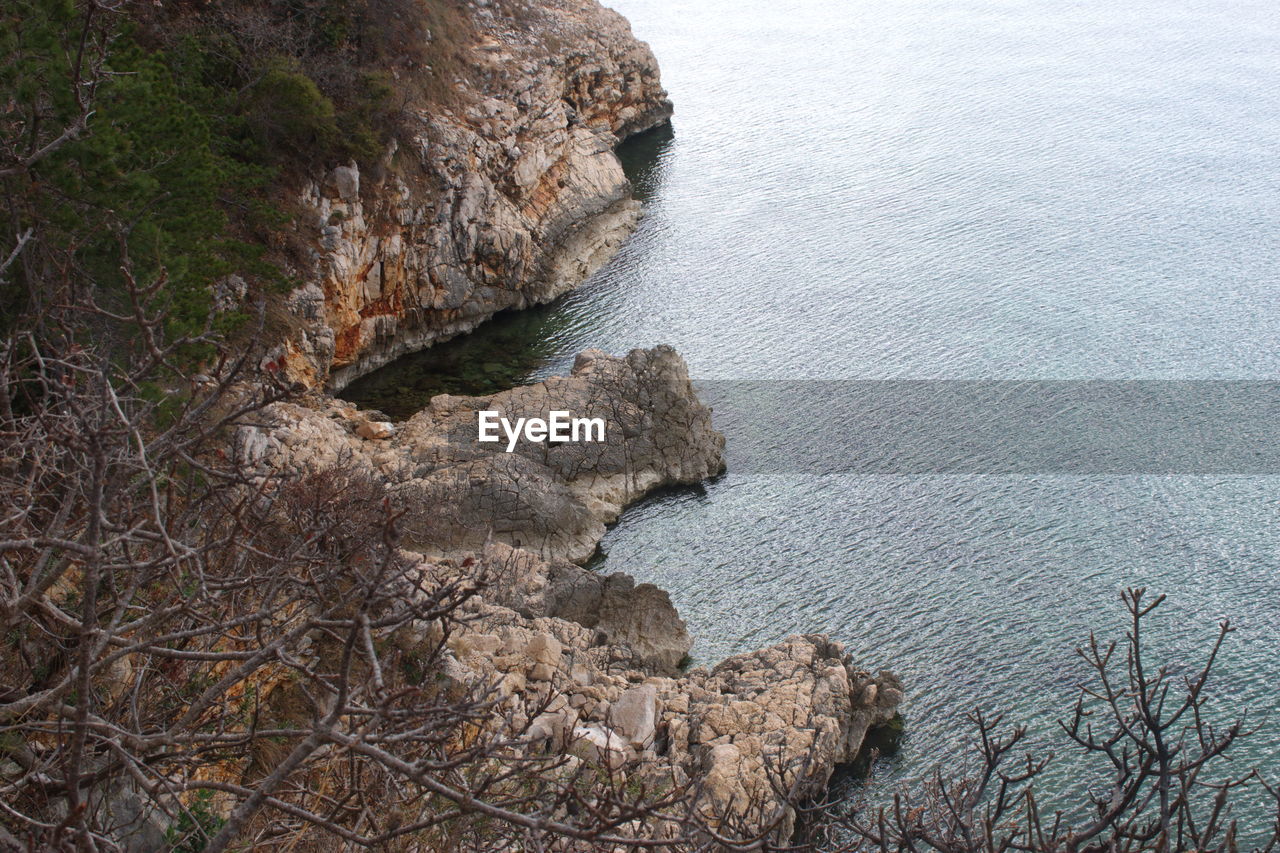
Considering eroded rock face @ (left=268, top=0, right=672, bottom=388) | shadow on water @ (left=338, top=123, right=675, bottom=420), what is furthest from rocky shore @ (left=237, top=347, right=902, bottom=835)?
eroded rock face @ (left=268, top=0, right=672, bottom=388)

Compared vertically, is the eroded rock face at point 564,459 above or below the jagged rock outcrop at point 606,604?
above

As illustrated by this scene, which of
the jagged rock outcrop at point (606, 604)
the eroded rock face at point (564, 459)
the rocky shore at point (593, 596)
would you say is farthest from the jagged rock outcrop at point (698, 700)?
the eroded rock face at point (564, 459)

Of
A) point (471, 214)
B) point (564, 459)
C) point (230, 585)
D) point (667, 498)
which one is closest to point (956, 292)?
point (667, 498)

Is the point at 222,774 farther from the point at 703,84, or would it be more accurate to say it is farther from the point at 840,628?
the point at 703,84

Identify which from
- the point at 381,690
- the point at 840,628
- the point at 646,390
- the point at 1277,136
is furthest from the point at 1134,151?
the point at 381,690

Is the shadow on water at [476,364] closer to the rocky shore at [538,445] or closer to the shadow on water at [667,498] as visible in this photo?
the rocky shore at [538,445]
